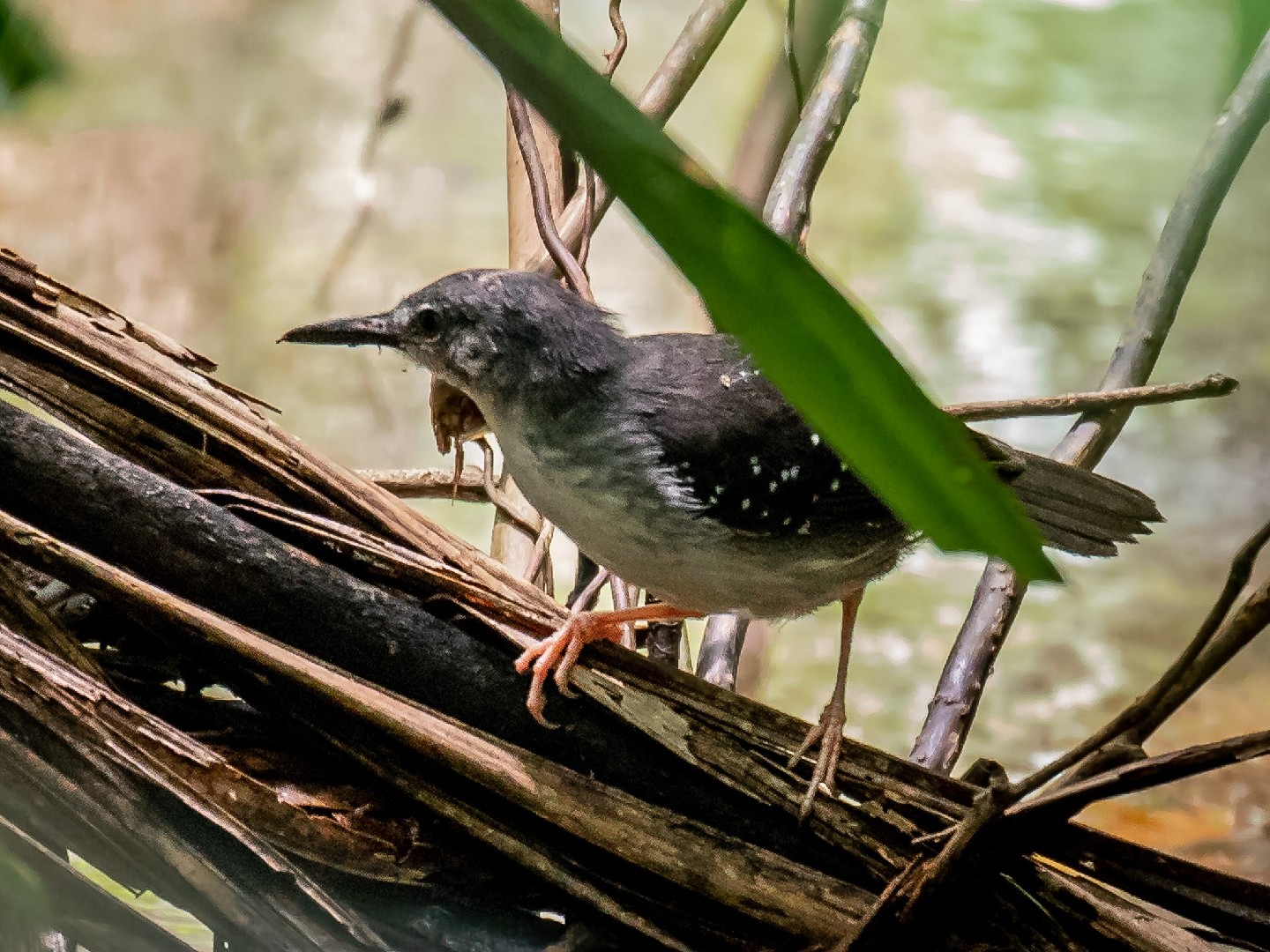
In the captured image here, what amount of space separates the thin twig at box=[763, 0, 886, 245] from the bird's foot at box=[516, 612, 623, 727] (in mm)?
1269

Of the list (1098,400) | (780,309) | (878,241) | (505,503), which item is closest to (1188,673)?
(780,309)

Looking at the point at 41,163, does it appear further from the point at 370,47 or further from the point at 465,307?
the point at 465,307

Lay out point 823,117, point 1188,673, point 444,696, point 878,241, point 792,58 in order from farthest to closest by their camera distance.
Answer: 1. point 878,241
2. point 823,117
3. point 792,58
4. point 444,696
5. point 1188,673

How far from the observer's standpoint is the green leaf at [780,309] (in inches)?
23.0

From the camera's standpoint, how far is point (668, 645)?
267 centimetres

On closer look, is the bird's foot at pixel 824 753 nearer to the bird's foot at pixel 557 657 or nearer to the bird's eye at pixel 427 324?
the bird's foot at pixel 557 657

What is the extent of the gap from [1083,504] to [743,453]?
861 mm

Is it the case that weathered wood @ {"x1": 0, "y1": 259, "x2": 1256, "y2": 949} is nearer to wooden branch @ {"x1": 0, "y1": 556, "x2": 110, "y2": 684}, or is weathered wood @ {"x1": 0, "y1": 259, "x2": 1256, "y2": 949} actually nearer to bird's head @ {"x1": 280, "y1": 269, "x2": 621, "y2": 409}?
wooden branch @ {"x1": 0, "y1": 556, "x2": 110, "y2": 684}

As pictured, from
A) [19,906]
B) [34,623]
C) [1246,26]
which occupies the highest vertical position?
[1246,26]

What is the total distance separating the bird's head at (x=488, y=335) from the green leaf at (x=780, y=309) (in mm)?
1463

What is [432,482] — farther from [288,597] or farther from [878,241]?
[878,241]

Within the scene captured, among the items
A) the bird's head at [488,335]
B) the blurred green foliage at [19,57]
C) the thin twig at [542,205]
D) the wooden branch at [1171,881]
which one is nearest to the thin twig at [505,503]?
the thin twig at [542,205]

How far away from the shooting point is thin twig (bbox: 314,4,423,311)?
247 inches

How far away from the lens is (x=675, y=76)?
2.93 m
